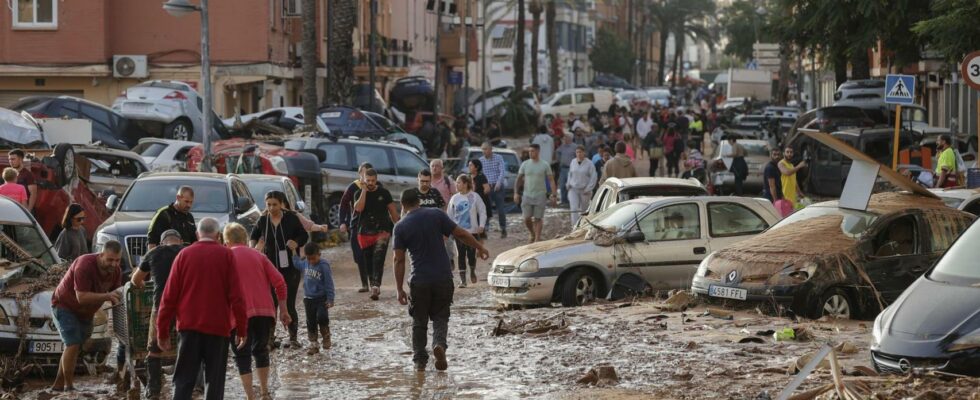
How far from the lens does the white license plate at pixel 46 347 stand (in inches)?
505

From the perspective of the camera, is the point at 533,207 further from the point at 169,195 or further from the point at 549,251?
the point at 549,251

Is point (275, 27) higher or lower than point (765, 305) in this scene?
higher

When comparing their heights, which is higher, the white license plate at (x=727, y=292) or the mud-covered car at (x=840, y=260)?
the mud-covered car at (x=840, y=260)

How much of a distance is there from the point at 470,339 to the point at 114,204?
6.33m

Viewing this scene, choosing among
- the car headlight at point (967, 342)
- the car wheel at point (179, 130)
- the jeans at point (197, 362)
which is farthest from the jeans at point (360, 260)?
the car wheel at point (179, 130)

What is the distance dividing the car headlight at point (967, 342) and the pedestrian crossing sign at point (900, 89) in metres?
14.2

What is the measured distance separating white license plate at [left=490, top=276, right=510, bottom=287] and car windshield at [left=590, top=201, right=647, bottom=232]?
4.16 feet

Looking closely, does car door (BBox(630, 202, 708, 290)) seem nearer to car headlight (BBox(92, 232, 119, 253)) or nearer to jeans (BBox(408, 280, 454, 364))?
jeans (BBox(408, 280, 454, 364))

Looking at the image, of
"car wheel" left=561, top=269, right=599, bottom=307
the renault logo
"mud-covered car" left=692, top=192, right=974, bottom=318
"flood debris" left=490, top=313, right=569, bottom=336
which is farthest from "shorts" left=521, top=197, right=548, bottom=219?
the renault logo

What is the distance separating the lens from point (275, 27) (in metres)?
43.7

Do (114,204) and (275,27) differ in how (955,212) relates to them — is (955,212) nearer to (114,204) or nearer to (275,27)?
(114,204)

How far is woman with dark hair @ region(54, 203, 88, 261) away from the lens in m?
15.9

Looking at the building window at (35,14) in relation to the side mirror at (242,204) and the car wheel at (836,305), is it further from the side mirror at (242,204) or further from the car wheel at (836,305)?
the car wheel at (836,305)

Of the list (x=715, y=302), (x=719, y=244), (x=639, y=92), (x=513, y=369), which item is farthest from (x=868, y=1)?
(x=639, y=92)
